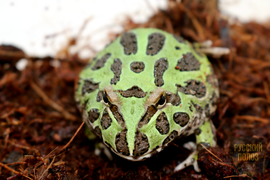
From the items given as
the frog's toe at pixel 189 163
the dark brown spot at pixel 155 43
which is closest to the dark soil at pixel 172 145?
the frog's toe at pixel 189 163

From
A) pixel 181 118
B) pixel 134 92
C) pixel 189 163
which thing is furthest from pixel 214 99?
pixel 134 92

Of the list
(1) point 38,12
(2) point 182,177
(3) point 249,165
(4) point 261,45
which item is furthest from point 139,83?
(4) point 261,45

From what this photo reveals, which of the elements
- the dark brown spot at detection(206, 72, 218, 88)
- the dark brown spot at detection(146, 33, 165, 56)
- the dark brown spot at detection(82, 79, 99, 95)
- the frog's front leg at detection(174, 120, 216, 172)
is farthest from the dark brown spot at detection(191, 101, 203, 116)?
the dark brown spot at detection(82, 79, 99, 95)

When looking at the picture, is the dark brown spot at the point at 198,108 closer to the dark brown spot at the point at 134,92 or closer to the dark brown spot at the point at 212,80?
the dark brown spot at the point at 212,80

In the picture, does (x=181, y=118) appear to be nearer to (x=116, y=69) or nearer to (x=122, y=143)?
(x=122, y=143)

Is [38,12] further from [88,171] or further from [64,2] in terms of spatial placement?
[88,171]
